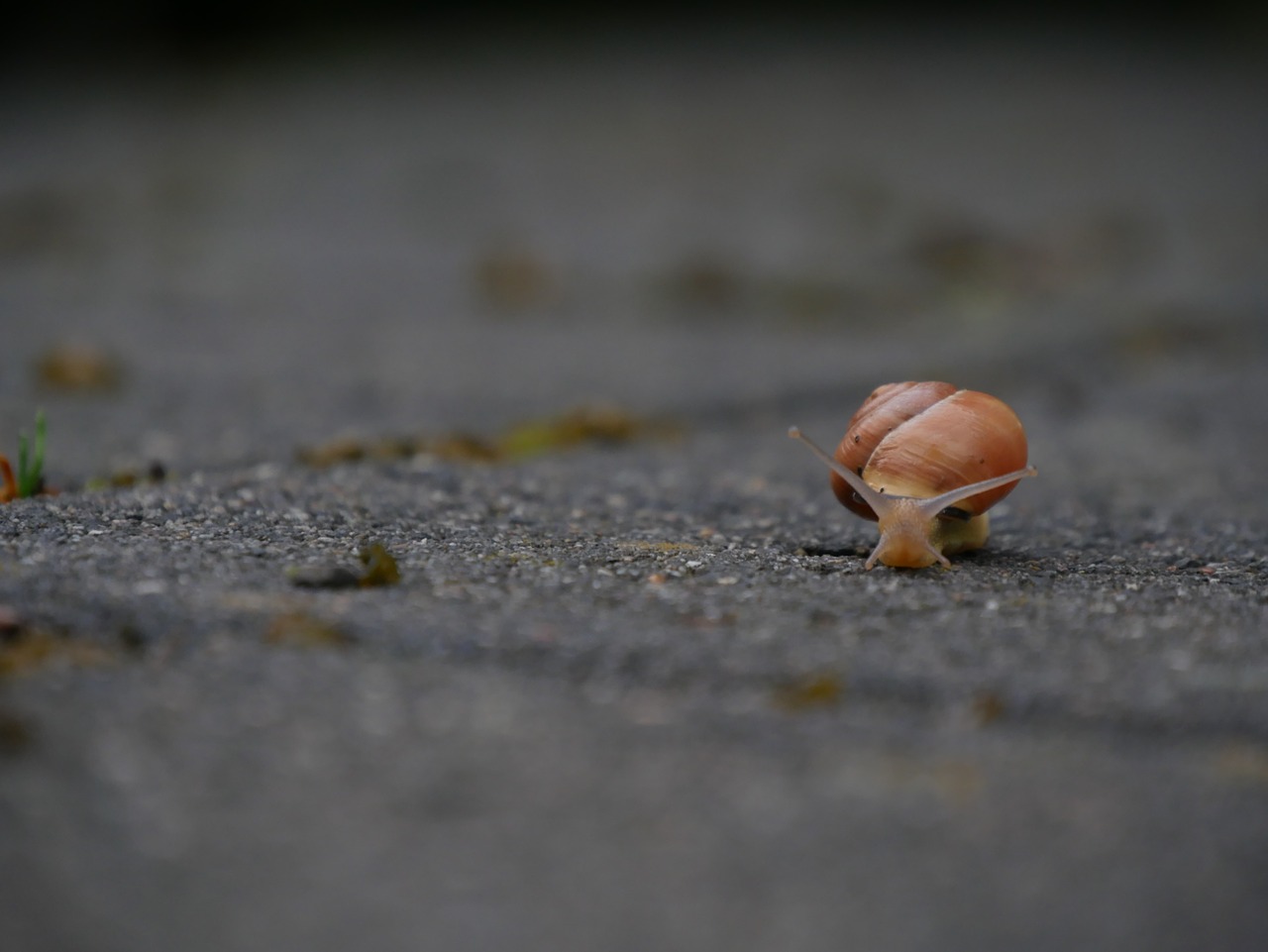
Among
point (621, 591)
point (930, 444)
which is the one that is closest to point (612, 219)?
point (930, 444)

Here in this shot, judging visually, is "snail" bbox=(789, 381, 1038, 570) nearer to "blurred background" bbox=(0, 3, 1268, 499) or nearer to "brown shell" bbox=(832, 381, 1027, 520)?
"brown shell" bbox=(832, 381, 1027, 520)

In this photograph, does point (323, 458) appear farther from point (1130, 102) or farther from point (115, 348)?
point (1130, 102)

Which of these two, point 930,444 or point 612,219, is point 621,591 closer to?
point 930,444

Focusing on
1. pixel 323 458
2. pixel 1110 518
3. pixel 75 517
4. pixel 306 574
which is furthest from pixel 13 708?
pixel 1110 518

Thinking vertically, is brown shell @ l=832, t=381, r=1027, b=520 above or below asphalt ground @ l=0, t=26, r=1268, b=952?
above

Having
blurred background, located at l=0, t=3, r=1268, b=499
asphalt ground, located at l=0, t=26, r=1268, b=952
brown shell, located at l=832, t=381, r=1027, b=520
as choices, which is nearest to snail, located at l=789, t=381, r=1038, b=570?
brown shell, located at l=832, t=381, r=1027, b=520

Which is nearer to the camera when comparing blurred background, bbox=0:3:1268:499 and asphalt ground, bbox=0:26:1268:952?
asphalt ground, bbox=0:26:1268:952

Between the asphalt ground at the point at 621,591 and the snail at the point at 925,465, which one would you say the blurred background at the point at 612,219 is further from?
the snail at the point at 925,465
